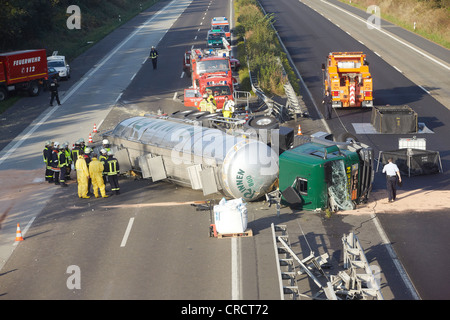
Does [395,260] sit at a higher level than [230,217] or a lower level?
lower

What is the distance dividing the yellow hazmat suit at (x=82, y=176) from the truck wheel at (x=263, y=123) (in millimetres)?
6825

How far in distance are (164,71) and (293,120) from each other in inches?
675

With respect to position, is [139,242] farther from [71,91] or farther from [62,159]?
A: [71,91]

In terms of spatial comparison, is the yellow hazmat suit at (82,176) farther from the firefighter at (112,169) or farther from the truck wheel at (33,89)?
the truck wheel at (33,89)

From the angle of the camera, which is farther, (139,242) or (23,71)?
(23,71)

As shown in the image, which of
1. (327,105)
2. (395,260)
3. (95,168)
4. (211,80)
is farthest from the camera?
(211,80)

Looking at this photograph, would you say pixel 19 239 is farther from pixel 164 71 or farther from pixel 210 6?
pixel 210 6

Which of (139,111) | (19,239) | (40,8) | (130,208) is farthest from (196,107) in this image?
(40,8)

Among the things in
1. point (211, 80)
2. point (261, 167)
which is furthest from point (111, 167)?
point (211, 80)

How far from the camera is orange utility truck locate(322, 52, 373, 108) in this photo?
33.3 metres

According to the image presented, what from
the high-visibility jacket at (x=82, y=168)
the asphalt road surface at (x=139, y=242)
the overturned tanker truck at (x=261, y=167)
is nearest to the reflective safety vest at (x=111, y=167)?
the high-visibility jacket at (x=82, y=168)

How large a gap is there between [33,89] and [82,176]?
2000 cm

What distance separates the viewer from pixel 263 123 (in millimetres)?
25672

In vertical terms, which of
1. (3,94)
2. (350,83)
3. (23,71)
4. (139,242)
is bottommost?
(139,242)
